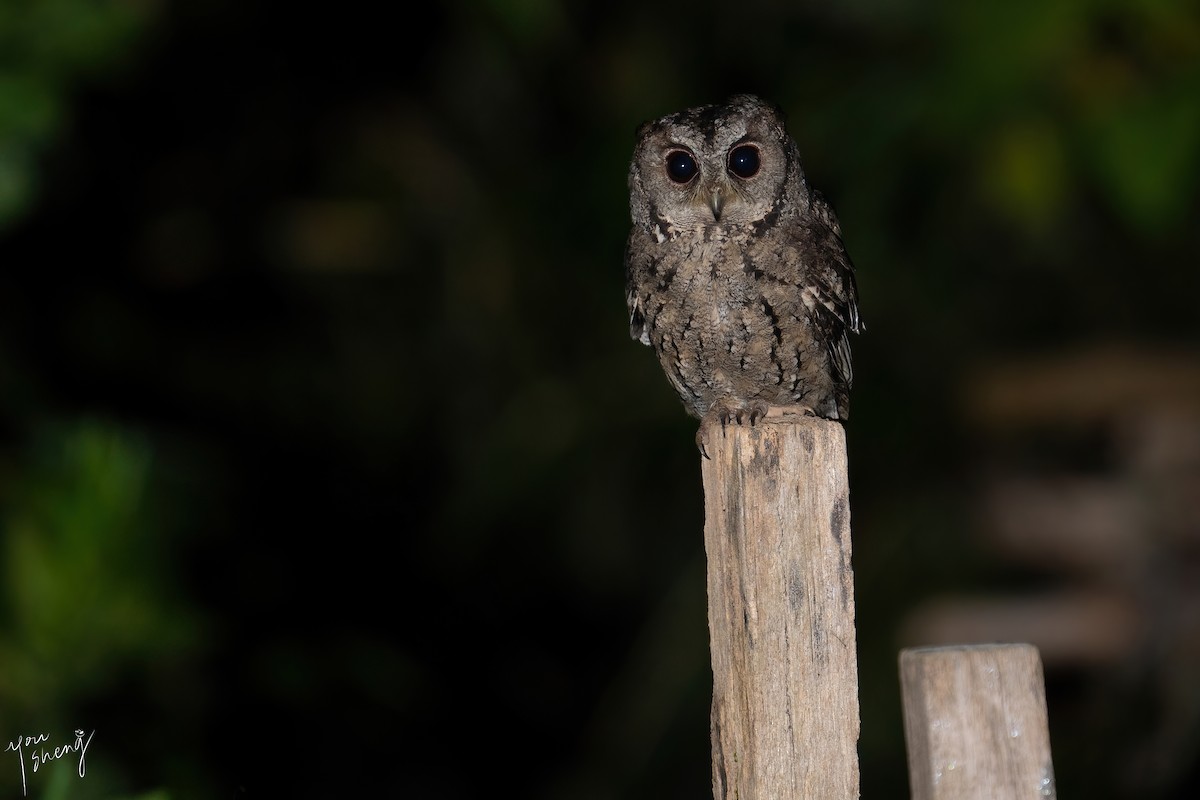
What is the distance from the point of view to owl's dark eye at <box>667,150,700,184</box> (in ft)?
8.54

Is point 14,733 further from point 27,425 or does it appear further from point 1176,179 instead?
point 1176,179

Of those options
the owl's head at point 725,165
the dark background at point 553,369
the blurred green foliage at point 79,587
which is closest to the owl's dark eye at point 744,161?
the owl's head at point 725,165

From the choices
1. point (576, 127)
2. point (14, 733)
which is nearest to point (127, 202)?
point (576, 127)

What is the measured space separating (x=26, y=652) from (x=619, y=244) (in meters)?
2.92

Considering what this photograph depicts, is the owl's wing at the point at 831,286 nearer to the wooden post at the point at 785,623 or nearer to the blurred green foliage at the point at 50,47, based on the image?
the wooden post at the point at 785,623

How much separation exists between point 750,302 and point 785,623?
1102 millimetres

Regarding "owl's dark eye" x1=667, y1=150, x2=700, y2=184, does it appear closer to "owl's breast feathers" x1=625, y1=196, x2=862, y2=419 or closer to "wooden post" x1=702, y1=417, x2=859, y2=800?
"owl's breast feathers" x1=625, y1=196, x2=862, y2=419

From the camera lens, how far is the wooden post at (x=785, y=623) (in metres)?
1.55

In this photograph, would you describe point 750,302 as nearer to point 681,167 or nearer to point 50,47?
point 681,167

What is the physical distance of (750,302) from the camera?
2562 millimetres

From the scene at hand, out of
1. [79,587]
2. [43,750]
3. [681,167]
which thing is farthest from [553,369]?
[43,750]

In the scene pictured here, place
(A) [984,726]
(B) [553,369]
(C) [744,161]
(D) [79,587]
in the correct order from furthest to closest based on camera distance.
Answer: (B) [553,369], (D) [79,587], (C) [744,161], (A) [984,726]

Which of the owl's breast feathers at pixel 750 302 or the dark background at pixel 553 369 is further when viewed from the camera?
the dark background at pixel 553 369

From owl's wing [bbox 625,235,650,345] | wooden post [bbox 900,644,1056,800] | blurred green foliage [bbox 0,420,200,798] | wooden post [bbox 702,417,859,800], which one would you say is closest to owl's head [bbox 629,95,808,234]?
owl's wing [bbox 625,235,650,345]
